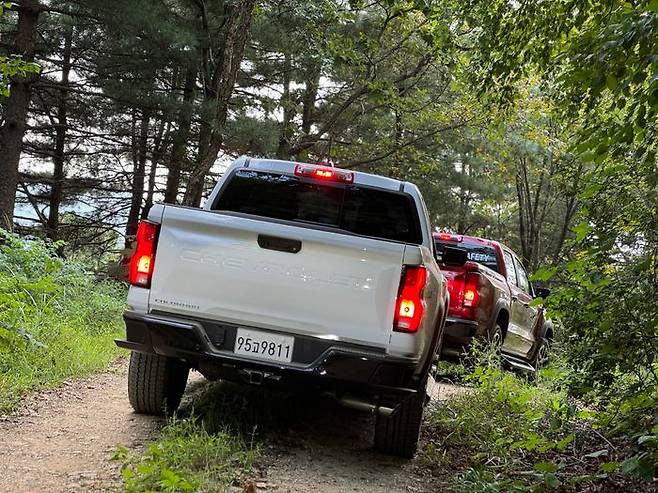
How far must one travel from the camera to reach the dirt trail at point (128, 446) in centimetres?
392

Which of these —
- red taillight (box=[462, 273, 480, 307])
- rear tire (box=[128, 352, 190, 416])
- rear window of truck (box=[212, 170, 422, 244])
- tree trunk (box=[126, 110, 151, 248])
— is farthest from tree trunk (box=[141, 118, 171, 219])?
rear tire (box=[128, 352, 190, 416])

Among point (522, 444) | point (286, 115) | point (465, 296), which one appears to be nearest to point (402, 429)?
point (522, 444)

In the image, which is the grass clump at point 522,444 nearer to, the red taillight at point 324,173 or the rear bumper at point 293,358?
the rear bumper at point 293,358

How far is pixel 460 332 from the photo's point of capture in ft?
25.7

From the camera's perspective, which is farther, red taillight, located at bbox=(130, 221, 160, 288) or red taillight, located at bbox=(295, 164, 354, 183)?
red taillight, located at bbox=(295, 164, 354, 183)

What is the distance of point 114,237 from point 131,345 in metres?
15.0

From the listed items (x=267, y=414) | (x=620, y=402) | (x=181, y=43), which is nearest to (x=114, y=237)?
(x=181, y=43)

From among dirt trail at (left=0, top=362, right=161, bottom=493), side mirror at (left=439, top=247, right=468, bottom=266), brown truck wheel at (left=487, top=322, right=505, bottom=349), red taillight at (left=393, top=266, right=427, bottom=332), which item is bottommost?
dirt trail at (left=0, top=362, right=161, bottom=493)

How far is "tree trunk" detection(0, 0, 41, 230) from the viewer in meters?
12.3

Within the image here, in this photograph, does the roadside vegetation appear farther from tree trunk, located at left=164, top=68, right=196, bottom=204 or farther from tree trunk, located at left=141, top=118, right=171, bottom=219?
tree trunk, located at left=141, top=118, right=171, bottom=219

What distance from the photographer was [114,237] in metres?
18.6

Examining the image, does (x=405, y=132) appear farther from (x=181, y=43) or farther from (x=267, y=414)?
(x=267, y=414)

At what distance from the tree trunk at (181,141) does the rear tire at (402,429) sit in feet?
33.1

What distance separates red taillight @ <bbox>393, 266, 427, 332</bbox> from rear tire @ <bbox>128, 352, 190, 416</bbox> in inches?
69.5
